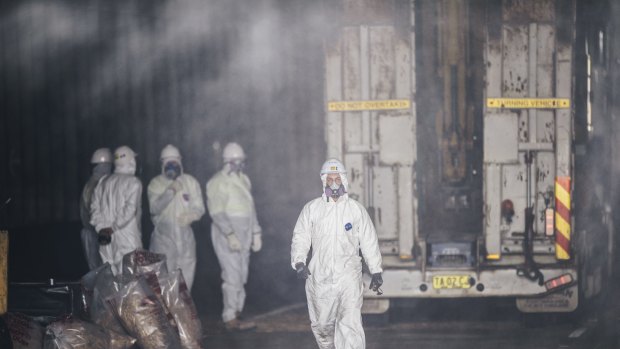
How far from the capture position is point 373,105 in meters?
7.93

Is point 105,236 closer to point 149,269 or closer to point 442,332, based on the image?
point 149,269

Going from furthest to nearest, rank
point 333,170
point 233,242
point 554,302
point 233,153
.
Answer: point 233,153 < point 233,242 < point 554,302 < point 333,170

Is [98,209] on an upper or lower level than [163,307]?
upper

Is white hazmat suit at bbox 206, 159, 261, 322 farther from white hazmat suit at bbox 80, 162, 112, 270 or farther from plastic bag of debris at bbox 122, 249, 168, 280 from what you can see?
plastic bag of debris at bbox 122, 249, 168, 280

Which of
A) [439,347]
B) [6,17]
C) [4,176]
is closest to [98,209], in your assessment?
[4,176]

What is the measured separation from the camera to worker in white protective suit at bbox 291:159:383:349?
645 centimetres

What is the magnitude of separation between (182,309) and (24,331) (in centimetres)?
142

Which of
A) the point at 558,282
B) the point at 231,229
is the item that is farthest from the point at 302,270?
the point at 558,282

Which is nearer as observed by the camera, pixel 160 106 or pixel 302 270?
pixel 302 270

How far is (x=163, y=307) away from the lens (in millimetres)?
7125

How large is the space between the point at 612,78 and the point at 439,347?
3.83 meters

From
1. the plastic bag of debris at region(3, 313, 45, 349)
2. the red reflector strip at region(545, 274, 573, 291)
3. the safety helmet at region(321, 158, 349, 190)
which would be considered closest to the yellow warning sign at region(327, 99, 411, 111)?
the safety helmet at region(321, 158, 349, 190)

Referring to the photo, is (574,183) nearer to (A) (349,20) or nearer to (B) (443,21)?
(B) (443,21)

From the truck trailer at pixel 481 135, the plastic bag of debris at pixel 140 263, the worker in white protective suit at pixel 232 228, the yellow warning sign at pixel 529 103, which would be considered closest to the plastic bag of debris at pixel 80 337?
the plastic bag of debris at pixel 140 263
